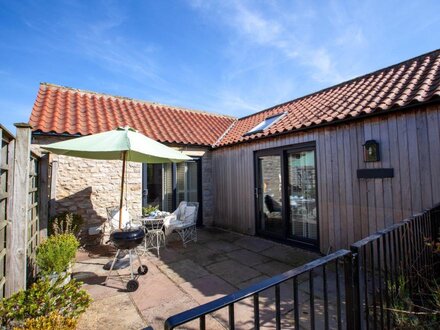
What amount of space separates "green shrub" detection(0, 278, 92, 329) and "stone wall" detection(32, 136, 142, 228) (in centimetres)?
397

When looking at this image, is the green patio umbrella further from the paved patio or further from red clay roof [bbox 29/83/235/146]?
red clay roof [bbox 29/83/235/146]

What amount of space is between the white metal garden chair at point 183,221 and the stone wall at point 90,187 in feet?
3.98

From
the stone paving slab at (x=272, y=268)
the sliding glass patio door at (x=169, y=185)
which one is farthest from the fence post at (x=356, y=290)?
the sliding glass patio door at (x=169, y=185)

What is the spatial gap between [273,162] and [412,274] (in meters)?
3.78

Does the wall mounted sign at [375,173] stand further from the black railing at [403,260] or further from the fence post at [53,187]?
the fence post at [53,187]

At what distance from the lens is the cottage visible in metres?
3.85

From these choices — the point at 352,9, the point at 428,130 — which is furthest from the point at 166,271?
the point at 352,9

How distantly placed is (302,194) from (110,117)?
20.1 ft

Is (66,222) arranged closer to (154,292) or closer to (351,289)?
(154,292)

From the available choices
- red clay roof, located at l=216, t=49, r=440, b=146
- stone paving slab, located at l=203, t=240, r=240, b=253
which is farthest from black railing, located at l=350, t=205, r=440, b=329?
stone paving slab, located at l=203, t=240, r=240, b=253

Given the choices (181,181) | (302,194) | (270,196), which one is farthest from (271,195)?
(181,181)

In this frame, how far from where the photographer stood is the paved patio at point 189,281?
2.87 m

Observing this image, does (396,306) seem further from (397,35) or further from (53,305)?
(397,35)

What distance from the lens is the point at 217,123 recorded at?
10062mm
